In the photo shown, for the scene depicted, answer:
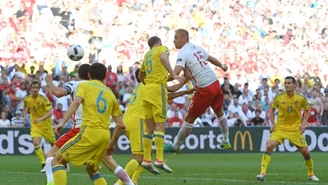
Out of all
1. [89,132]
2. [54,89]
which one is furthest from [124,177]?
[54,89]

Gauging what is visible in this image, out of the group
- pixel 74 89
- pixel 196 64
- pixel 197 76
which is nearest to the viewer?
pixel 74 89

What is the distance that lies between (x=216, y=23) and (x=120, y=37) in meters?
4.60

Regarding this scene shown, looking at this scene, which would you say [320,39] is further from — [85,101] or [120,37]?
[85,101]

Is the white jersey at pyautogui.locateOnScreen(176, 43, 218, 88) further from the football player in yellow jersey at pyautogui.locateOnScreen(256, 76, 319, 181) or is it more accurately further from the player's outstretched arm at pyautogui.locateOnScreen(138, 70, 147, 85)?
the football player in yellow jersey at pyautogui.locateOnScreen(256, 76, 319, 181)

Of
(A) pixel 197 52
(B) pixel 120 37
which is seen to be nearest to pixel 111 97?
(A) pixel 197 52

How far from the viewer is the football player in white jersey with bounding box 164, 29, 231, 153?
13977mm

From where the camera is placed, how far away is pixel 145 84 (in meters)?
13.2

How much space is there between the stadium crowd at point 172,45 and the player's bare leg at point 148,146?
1307 centimetres

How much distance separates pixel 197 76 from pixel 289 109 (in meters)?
2.62

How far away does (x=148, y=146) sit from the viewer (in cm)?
1292

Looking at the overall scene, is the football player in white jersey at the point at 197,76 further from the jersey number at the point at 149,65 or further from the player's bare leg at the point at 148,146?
the player's bare leg at the point at 148,146

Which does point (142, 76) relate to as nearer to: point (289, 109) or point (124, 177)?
point (124, 177)

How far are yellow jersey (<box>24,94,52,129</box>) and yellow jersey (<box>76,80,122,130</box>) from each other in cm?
882

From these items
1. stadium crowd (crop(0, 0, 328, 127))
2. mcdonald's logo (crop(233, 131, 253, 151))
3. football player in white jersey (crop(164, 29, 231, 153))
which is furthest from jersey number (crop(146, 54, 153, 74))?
mcdonald's logo (crop(233, 131, 253, 151))
